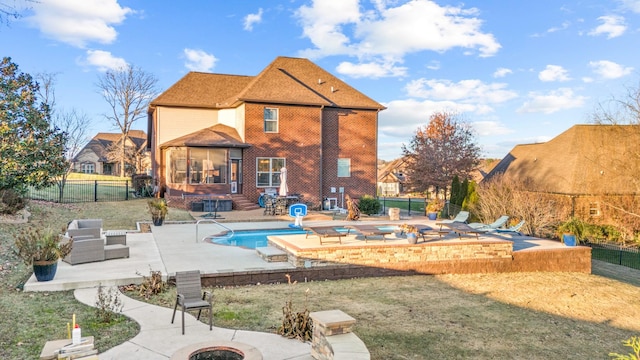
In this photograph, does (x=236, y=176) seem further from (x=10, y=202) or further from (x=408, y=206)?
(x=408, y=206)

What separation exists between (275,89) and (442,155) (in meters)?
15.0

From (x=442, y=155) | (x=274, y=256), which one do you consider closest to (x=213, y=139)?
(x=274, y=256)

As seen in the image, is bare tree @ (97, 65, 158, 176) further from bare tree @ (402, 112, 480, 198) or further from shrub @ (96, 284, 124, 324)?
shrub @ (96, 284, 124, 324)

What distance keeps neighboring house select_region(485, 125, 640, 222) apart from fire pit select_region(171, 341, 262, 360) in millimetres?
21303

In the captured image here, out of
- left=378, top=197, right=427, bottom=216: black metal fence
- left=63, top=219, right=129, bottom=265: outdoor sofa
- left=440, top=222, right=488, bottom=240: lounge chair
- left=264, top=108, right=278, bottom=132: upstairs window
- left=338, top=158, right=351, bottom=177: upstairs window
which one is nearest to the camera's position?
left=63, top=219, right=129, bottom=265: outdoor sofa

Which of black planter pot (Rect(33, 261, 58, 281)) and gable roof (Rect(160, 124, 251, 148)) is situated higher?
gable roof (Rect(160, 124, 251, 148))

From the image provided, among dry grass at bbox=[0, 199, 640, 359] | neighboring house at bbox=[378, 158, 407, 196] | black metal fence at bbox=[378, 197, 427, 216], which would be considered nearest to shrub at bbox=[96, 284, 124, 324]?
dry grass at bbox=[0, 199, 640, 359]

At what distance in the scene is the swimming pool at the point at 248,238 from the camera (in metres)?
13.3

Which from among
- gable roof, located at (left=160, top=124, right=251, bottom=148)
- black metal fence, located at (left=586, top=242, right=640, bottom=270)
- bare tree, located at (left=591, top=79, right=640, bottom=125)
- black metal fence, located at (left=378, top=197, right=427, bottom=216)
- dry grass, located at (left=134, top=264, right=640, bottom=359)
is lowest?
black metal fence, located at (left=586, top=242, right=640, bottom=270)

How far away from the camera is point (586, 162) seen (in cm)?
2505

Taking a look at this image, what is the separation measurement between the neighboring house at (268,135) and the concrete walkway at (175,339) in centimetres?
1579

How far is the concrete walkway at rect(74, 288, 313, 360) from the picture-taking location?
5.09 meters

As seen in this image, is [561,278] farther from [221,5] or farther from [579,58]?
[221,5]

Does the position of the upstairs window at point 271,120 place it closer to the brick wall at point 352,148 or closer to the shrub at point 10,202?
the brick wall at point 352,148
